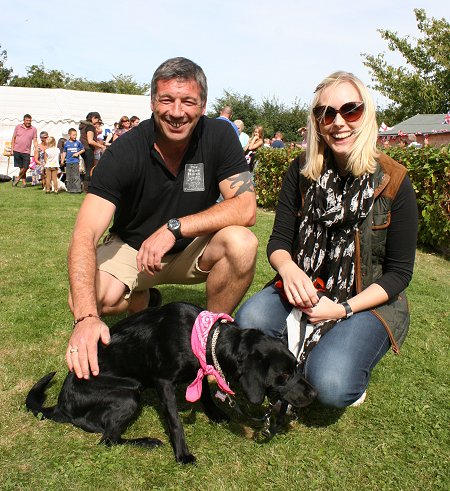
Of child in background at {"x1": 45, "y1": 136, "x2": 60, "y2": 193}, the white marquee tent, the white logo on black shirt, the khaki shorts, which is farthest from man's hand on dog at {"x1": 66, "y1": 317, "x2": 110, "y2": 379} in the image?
the white marquee tent

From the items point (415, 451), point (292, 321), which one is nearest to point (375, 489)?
point (415, 451)

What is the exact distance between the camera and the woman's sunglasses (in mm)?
2711

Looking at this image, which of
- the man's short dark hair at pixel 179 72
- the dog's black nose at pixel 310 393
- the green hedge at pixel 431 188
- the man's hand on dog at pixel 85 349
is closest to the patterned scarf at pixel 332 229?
the dog's black nose at pixel 310 393

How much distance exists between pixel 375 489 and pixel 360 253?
1182 mm

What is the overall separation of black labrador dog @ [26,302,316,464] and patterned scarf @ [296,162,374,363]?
505mm

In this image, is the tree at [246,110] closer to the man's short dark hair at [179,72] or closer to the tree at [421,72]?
the tree at [421,72]

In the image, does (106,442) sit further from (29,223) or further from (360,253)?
(29,223)

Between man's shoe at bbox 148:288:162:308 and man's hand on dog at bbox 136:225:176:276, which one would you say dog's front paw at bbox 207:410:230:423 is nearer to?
man's hand on dog at bbox 136:225:176:276

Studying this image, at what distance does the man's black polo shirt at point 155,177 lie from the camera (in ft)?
10.2

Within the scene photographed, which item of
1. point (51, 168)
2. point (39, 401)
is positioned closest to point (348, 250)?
point (39, 401)

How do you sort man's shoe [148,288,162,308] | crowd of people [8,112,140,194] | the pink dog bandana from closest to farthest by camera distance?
the pink dog bandana → man's shoe [148,288,162,308] → crowd of people [8,112,140,194]

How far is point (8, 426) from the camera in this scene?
2.70 meters

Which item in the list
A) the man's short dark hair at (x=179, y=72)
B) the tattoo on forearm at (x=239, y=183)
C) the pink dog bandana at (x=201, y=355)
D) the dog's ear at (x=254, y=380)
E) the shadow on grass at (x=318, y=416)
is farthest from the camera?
the tattoo on forearm at (x=239, y=183)

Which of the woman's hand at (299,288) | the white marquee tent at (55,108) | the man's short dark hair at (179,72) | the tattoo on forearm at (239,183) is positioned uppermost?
the white marquee tent at (55,108)
